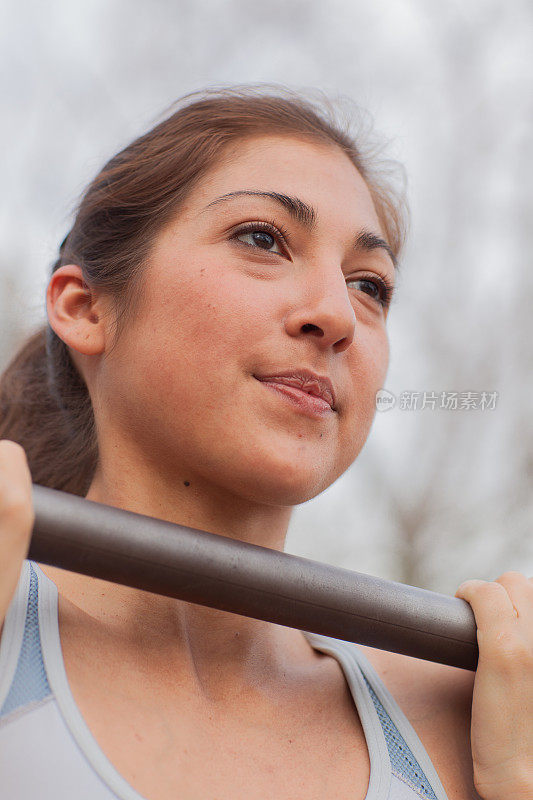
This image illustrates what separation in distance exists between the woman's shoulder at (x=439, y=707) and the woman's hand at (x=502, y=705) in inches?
2.1

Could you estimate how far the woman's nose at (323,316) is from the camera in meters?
1.00

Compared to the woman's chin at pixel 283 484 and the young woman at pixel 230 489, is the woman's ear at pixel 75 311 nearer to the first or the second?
the young woman at pixel 230 489

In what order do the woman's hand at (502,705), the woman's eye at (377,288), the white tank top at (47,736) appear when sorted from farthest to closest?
1. the woman's eye at (377,288)
2. the woman's hand at (502,705)
3. the white tank top at (47,736)

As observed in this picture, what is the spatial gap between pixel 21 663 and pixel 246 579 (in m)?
0.26

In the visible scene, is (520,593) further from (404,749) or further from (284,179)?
(284,179)

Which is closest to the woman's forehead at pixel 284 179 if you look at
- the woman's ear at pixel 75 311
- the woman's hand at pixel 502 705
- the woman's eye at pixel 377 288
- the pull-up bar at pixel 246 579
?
the woman's eye at pixel 377 288

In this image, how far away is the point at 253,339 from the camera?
3.25 ft

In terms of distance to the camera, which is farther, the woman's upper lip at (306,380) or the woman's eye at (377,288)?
the woman's eye at (377,288)

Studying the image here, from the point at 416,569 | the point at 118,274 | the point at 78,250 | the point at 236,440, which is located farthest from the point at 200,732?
the point at 416,569

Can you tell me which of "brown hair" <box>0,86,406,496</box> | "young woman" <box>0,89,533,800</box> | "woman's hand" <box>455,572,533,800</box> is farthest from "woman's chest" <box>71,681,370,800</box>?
"brown hair" <box>0,86,406,496</box>

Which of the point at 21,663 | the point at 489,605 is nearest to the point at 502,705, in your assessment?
the point at 489,605

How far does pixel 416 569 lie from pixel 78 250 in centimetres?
399

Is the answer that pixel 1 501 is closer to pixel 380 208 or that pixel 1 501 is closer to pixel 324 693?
pixel 324 693

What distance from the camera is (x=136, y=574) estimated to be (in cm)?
79
